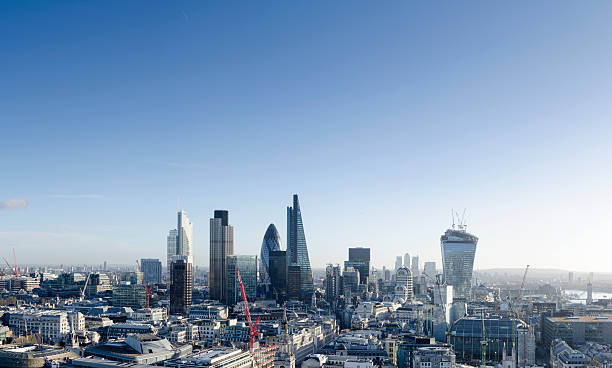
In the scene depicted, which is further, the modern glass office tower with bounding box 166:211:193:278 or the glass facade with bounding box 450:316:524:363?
the modern glass office tower with bounding box 166:211:193:278

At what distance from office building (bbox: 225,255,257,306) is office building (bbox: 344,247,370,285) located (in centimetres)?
3555

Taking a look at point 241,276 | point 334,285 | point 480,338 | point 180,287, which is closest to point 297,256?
point 334,285

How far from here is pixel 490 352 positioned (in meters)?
62.3

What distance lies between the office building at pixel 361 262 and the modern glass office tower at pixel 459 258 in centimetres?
4910

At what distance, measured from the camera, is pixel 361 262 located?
160 m

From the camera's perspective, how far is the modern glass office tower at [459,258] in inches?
4107

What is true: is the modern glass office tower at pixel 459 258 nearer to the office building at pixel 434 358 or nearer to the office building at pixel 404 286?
the office building at pixel 404 286

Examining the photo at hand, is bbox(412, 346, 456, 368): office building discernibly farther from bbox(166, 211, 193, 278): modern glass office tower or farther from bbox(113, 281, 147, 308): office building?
bbox(166, 211, 193, 278): modern glass office tower

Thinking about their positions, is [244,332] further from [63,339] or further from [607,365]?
[607,365]

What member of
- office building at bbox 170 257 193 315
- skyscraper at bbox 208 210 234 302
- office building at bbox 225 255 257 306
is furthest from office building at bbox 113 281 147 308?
skyscraper at bbox 208 210 234 302

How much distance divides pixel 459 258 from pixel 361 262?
187 feet

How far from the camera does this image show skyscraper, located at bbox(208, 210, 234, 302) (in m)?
128

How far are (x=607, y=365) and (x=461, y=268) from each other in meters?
53.7

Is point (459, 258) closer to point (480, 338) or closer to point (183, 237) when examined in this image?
point (480, 338)
